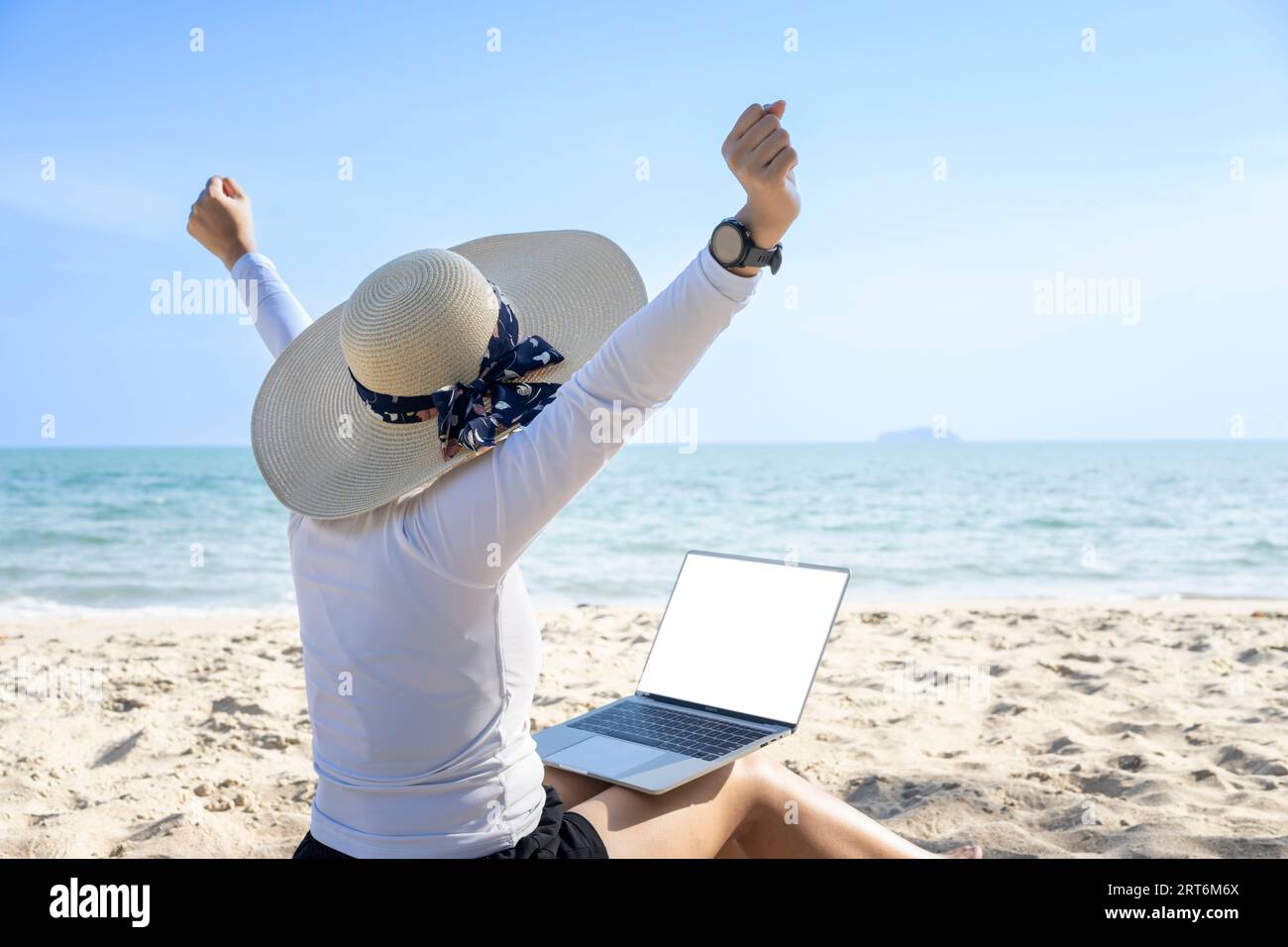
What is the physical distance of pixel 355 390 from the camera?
177 centimetres

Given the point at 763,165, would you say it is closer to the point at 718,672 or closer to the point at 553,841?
the point at 553,841

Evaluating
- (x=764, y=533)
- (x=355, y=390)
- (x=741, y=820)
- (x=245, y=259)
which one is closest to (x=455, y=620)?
(x=355, y=390)

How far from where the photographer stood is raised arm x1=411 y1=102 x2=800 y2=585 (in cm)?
126

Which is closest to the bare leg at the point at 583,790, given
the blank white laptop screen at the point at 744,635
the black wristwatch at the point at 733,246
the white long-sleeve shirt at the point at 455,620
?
the white long-sleeve shirt at the point at 455,620

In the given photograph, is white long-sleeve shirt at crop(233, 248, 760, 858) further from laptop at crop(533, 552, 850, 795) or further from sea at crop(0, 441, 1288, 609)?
sea at crop(0, 441, 1288, 609)

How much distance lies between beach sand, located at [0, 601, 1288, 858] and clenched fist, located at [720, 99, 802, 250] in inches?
87.5

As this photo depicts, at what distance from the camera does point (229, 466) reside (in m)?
30.1

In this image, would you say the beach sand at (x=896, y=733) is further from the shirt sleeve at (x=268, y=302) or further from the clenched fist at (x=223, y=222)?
the clenched fist at (x=223, y=222)

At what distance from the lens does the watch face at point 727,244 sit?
1.26 metres

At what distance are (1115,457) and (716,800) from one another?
4192 cm

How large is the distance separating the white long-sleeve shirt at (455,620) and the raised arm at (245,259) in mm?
778

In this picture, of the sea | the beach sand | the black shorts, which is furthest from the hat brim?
the sea
